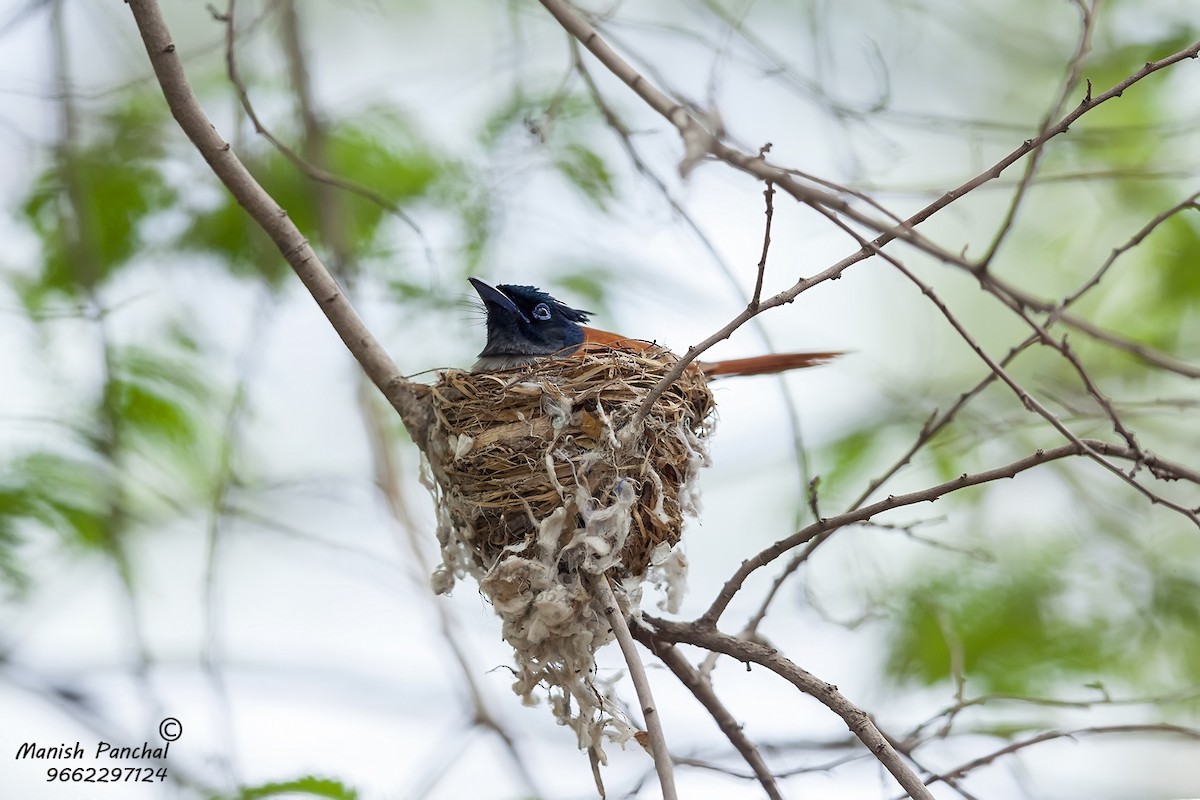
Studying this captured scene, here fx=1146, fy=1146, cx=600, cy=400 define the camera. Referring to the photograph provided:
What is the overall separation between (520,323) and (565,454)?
4.55 feet

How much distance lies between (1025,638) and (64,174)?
500 cm

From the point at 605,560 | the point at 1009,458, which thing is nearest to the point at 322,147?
the point at 605,560

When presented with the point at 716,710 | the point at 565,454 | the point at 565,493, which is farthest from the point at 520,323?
the point at 716,710

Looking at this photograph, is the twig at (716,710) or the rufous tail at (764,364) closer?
the twig at (716,710)

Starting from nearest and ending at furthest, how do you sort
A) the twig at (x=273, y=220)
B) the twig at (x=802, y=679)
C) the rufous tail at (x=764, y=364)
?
the twig at (x=802, y=679) → the twig at (x=273, y=220) → the rufous tail at (x=764, y=364)

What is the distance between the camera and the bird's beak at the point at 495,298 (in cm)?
453

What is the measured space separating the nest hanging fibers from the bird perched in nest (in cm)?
80

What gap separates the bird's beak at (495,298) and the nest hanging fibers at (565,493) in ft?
2.86

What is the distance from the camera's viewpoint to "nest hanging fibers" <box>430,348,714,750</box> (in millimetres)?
3141

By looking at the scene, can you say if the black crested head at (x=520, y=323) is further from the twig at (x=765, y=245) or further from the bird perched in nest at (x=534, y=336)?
the twig at (x=765, y=245)

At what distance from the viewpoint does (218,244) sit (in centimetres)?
538

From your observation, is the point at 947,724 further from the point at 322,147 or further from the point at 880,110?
the point at 322,147

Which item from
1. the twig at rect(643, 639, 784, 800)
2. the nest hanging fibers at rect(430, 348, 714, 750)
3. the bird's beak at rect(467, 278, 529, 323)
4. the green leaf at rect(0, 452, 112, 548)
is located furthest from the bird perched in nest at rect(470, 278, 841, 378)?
the green leaf at rect(0, 452, 112, 548)

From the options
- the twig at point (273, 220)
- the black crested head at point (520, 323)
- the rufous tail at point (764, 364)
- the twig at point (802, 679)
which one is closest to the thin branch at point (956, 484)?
the twig at point (802, 679)
